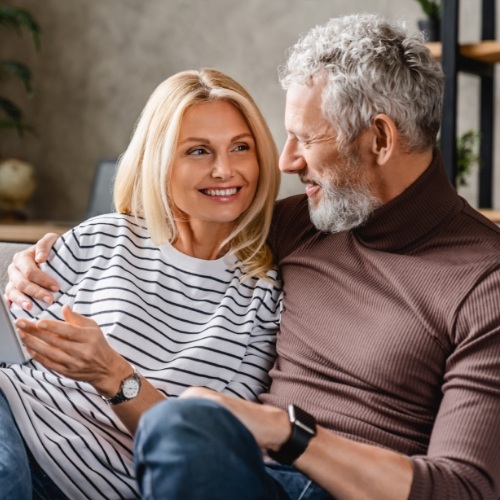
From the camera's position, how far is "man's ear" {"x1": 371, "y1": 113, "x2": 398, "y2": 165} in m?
1.54

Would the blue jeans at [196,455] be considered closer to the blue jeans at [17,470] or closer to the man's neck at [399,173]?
the blue jeans at [17,470]

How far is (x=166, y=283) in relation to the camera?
166 centimetres

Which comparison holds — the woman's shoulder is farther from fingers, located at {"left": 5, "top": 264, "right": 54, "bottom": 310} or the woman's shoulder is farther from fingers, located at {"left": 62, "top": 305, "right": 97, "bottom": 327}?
fingers, located at {"left": 62, "top": 305, "right": 97, "bottom": 327}

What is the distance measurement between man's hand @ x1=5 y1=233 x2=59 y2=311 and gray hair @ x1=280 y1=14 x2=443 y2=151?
0.60 metres

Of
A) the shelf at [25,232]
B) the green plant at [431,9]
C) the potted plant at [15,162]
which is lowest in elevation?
the shelf at [25,232]

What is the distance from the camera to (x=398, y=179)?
5.12ft

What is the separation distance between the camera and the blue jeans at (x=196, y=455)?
1.04 metres

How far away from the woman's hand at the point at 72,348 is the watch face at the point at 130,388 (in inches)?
0.9

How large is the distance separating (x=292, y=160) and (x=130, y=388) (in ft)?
1.78

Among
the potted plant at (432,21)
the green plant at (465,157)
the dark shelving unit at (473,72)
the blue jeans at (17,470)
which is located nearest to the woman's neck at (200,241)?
the blue jeans at (17,470)

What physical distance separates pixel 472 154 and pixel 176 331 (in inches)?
65.3

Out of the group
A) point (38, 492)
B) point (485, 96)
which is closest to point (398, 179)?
point (38, 492)

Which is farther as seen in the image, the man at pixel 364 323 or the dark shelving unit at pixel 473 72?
the dark shelving unit at pixel 473 72

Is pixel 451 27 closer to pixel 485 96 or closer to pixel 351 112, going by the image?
pixel 485 96
